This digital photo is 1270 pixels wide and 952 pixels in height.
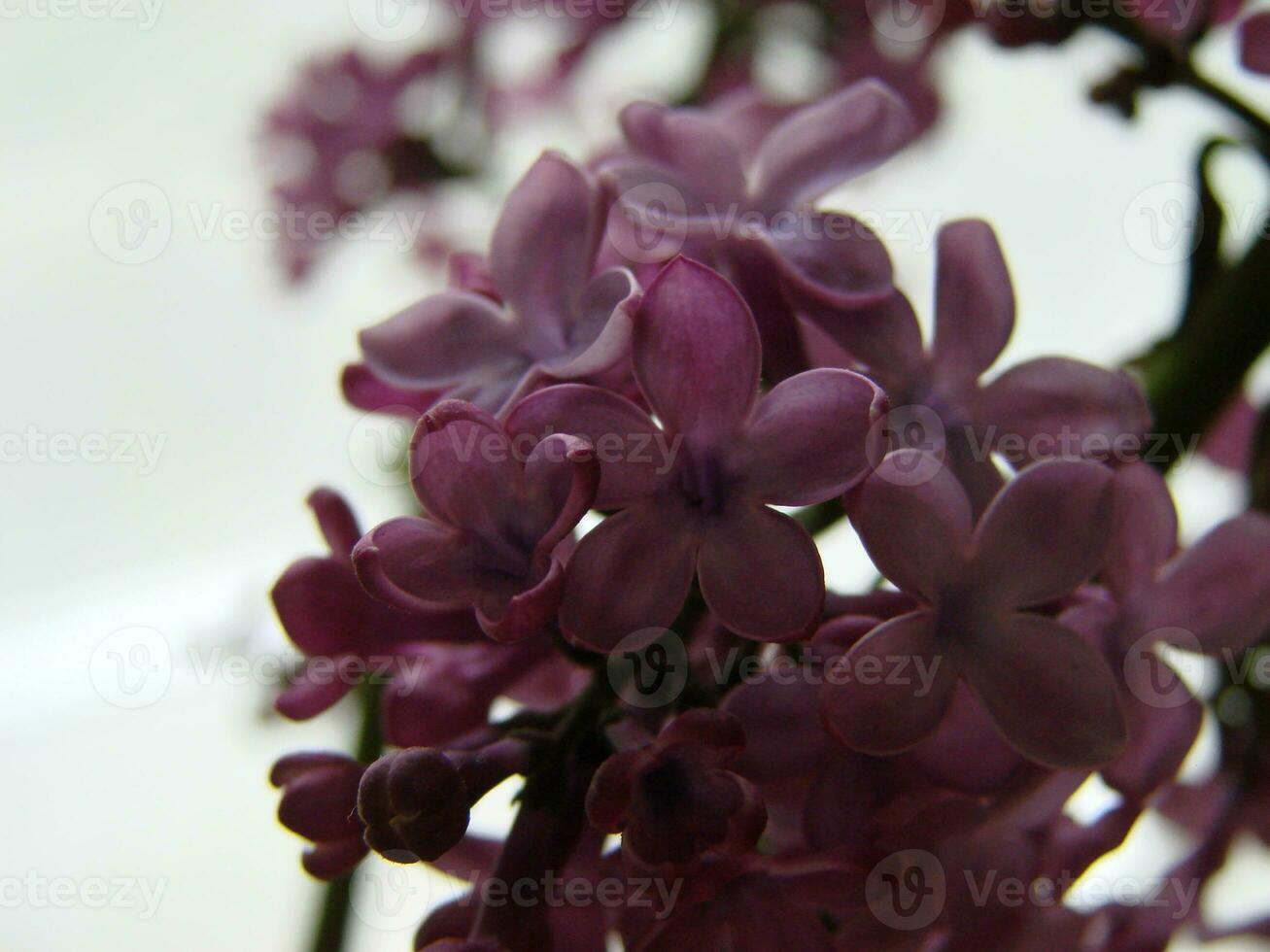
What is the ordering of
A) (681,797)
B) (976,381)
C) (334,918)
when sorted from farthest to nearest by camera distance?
1. (334,918)
2. (976,381)
3. (681,797)

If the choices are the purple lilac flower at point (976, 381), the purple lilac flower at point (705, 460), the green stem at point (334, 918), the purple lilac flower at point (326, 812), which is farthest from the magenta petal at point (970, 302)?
the green stem at point (334, 918)

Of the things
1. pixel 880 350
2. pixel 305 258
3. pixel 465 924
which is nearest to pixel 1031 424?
pixel 880 350

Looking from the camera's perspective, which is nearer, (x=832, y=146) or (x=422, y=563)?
(x=422, y=563)

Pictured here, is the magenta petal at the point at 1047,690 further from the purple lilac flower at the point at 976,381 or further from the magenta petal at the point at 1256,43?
the magenta petal at the point at 1256,43

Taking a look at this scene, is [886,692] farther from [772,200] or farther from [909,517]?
[772,200]

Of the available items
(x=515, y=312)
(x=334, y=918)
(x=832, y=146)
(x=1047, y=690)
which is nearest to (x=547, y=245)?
(x=515, y=312)

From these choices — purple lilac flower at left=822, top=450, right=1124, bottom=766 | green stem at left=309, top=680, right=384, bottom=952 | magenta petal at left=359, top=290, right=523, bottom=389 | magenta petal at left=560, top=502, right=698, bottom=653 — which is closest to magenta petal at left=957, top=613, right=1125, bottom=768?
purple lilac flower at left=822, top=450, right=1124, bottom=766

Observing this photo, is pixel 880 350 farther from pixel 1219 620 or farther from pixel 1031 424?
pixel 1219 620

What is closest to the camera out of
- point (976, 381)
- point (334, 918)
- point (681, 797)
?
point (681, 797)
